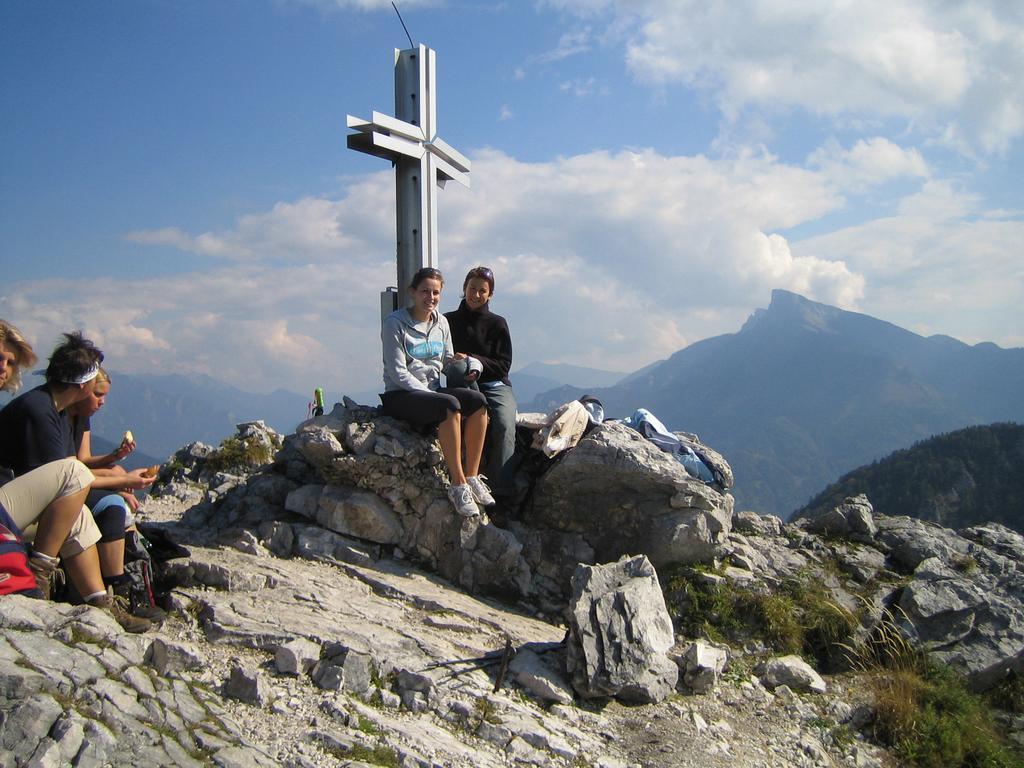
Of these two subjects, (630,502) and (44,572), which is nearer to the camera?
(44,572)

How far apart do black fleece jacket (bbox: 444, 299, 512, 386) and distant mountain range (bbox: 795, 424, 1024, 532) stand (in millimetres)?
87032

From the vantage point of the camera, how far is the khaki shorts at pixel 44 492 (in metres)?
5.33

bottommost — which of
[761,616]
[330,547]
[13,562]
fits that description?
[761,616]

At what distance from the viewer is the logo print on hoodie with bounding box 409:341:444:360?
852 cm

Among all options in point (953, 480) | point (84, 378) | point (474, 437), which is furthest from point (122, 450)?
point (953, 480)

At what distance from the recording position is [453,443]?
810cm

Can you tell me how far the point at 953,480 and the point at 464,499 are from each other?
114863 millimetres

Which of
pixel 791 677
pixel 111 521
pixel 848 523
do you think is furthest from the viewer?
pixel 848 523

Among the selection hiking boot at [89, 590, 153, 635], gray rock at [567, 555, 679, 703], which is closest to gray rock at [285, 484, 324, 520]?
hiking boot at [89, 590, 153, 635]

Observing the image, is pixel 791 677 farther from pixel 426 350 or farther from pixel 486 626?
pixel 426 350

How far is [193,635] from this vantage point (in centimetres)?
582

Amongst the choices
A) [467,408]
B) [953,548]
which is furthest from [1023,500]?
[467,408]

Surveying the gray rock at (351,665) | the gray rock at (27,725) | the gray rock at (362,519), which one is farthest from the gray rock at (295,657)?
the gray rock at (362,519)

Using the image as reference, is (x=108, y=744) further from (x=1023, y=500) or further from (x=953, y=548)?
(x=1023, y=500)
